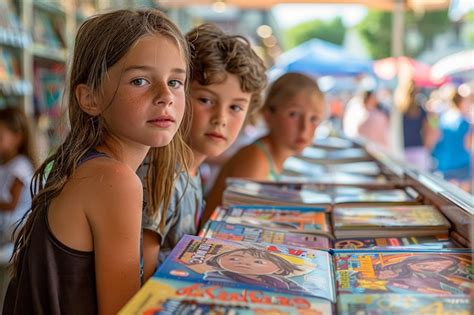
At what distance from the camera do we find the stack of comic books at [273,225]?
137cm

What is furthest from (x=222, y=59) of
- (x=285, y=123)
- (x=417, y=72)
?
(x=417, y=72)

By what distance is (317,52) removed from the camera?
1009 cm

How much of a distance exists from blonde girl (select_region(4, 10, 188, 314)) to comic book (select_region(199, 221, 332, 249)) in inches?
9.2

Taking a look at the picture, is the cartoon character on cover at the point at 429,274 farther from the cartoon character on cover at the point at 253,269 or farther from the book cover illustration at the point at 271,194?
the book cover illustration at the point at 271,194

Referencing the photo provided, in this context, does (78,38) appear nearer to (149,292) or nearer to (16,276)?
(16,276)

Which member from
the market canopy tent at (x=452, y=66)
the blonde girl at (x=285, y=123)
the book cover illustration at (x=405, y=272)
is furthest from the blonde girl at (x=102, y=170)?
the market canopy tent at (x=452, y=66)

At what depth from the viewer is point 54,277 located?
→ 1.20 m

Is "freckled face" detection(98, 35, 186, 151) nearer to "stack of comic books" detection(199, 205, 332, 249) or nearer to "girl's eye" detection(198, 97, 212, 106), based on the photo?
"stack of comic books" detection(199, 205, 332, 249)

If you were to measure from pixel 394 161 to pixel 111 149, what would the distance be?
2.16m

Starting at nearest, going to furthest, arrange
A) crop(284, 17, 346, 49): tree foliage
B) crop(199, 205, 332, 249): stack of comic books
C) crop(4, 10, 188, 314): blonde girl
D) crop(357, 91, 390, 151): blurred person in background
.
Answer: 1. crop(4, 10, 188, 314): blonde girl
2. crop(199, 205, 332, 249): stack of comic books
3. crop(357, 91, 390, 151): blurred person in background
4. crop(284, 17, 346, 49): tree foliage

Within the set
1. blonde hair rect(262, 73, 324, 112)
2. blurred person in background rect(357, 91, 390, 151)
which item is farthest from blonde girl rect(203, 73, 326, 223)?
blurred person in background rect(357, 91, 390, 151)

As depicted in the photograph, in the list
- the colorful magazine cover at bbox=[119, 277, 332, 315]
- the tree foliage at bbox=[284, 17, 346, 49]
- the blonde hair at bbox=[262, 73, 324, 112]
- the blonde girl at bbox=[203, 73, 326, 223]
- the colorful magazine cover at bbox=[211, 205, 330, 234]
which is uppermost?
the tree foliage at bbox=[284, 17, 346, 49]

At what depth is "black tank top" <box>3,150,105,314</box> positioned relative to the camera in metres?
1.19

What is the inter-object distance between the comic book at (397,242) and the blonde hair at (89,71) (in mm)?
531
